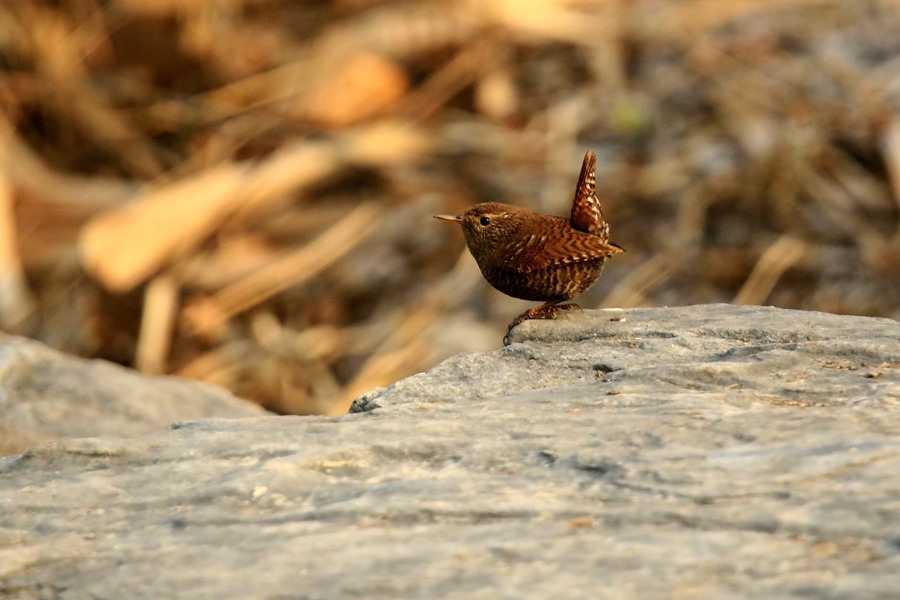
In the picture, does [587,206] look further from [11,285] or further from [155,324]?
[11,285]

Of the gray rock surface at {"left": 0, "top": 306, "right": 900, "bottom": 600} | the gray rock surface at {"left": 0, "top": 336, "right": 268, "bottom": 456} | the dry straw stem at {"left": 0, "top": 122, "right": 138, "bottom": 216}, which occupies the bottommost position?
the gray rock surface at {"left": 0, "top": 306, "right": 900, "bottom": 600}

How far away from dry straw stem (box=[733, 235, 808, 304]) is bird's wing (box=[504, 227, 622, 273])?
2402 millimetres

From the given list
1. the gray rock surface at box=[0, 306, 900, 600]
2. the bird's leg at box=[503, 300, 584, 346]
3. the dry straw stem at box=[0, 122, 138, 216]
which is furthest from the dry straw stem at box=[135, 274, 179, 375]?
the gray rock surface at box=[0, 306, 900, 600]

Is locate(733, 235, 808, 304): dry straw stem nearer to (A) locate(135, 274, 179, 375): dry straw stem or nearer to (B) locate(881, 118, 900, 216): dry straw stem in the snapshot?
(B) locate(881, 118, 900, 216): dry straw stem

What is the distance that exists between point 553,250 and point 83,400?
1915 millimetres

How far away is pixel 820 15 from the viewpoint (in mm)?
7844

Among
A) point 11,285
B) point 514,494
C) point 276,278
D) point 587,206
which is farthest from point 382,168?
point 514,494

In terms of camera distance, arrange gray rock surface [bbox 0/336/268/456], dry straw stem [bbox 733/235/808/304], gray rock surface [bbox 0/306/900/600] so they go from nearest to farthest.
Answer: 1. gray rock surface [bbox 0/306/900/600]
2. gray rock surface [bbox 0/336/268/456]
3. dry straw stem [bbox 733/235/808/304]

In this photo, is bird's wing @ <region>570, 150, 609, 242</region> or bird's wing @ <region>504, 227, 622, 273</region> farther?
bird's wing @ <region>570, 150, 609, 242</region>

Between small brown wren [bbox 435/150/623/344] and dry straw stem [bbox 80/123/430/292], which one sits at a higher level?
dry straw stem [bbox 80/123/430/292]

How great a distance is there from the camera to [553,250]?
3904mm

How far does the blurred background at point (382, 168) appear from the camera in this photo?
636 cm

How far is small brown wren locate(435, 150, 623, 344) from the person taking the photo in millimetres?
3912

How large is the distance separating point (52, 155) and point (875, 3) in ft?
17.4
